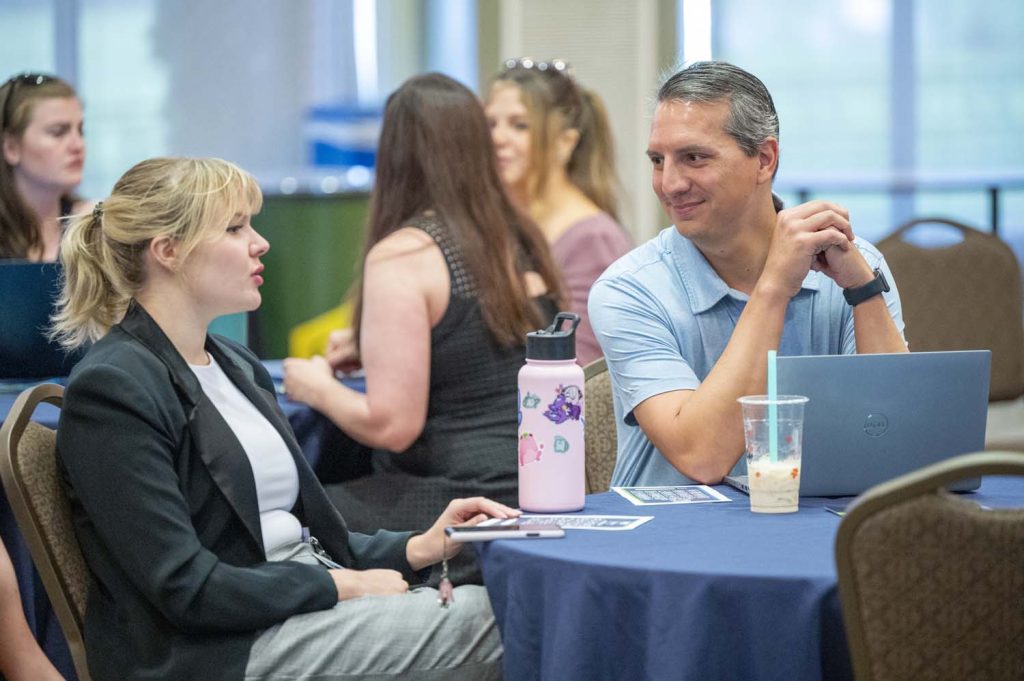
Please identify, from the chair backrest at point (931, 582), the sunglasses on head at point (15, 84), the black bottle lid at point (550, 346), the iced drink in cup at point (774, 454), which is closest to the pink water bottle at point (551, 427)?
the black bottle lid at point (550, 346)

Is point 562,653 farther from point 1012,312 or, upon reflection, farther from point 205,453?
point 1012,312

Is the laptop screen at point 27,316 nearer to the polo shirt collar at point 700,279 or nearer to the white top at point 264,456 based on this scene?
the white top at point 264,456

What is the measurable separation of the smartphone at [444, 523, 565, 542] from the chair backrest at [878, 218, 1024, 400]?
270 cm

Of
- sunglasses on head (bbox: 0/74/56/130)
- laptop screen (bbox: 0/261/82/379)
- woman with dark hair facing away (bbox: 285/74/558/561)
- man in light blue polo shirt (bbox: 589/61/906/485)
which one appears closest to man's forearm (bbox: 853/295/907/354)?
man in light blue polo shirt (bbox: 589/61/906/485)

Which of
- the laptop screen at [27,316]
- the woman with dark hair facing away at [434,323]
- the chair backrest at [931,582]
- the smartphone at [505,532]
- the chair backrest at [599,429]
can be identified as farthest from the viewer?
the laptop screen at [27,316]

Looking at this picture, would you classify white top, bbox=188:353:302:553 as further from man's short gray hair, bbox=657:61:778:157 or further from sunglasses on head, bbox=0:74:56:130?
sunglasses on head, bbox=0:74:56:130

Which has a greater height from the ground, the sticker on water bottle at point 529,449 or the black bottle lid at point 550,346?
the black bottle lid at point 550,346

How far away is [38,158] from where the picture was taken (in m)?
3.74

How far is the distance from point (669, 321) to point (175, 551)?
0.88 m

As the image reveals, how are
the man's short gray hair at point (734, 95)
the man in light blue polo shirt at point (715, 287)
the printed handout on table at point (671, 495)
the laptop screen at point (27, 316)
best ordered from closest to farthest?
the printed handout on table at point (671, 495)
the man in light blue polo shirt at point (715, 287)
the man's short gray hair at point (734, 95)
the laptop screen at point (27, 316)

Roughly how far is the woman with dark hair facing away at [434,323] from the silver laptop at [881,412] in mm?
1027

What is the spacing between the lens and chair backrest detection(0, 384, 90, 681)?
70.1 inches

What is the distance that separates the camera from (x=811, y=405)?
5.89 ft

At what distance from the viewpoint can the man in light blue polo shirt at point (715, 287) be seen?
203cm
